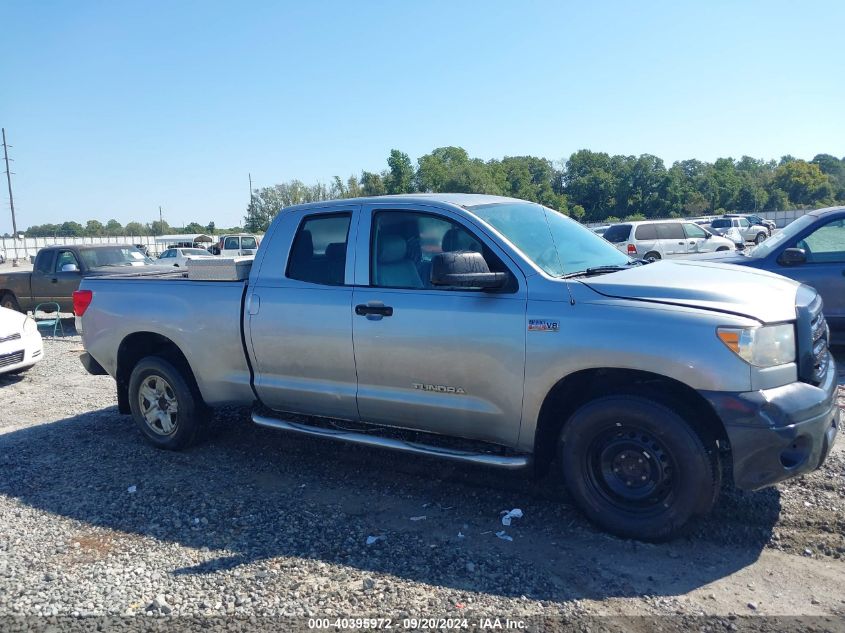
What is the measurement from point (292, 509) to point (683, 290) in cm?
281

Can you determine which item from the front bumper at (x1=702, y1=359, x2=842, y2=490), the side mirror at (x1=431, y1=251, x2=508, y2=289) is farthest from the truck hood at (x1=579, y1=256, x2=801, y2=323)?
the side mirror at (x1=431, y1=251, x2=508, y2=289)

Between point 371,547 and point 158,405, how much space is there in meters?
2.79

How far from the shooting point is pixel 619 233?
2334cm

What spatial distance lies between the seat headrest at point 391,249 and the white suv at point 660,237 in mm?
19350

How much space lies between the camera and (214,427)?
239 inches

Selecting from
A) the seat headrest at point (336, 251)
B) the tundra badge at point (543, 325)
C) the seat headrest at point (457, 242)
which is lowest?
the tundra badge at point (543, 325)

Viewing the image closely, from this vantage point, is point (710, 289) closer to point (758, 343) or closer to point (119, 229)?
point (758, 343)

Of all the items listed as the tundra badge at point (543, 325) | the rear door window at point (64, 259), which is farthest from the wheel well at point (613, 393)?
the rear door window at point (64, 259)

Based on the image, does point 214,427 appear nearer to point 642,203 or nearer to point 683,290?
point 683,290

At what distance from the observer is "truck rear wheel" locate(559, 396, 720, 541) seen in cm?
347

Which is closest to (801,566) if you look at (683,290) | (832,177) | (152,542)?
(683,290)

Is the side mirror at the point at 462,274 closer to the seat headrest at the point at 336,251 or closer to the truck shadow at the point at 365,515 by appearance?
the seat headrest at the point at 336,251

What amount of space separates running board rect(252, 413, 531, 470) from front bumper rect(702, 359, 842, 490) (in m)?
1.16

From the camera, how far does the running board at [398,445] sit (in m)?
3.90
